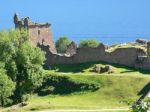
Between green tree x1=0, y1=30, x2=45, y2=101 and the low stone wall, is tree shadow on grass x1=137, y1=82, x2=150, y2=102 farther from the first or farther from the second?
green tree x1=0, y1=30, x2=45, y2=101

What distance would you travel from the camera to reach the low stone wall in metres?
80.8

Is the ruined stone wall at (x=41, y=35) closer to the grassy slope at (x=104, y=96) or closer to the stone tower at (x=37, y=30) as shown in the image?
the stone tower at (x=37, y=30)

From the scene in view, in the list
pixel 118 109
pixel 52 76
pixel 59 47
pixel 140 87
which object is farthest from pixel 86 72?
pixel 59 47

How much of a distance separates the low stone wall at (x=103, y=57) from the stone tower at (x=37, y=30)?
26.7 ft

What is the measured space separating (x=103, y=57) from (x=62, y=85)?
910 centimetres

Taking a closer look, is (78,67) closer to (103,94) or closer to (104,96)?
(103,94)

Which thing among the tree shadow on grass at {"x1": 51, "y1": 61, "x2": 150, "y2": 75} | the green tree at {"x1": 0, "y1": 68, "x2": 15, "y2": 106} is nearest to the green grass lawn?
the tree shadow on grass at {"x1": 51, "y1": 61, "x2": 150, "y2": 75}

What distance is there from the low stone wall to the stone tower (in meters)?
8.15

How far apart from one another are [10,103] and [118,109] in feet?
48.3

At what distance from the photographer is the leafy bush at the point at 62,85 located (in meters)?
73.4

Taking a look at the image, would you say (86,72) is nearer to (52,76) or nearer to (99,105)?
(52,76)

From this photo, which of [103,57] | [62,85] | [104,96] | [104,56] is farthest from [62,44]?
[104,96]

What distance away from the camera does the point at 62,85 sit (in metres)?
75.6

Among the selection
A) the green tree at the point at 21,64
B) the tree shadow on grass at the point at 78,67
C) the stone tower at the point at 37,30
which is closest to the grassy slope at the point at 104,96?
the green tree at the point at 21,64
